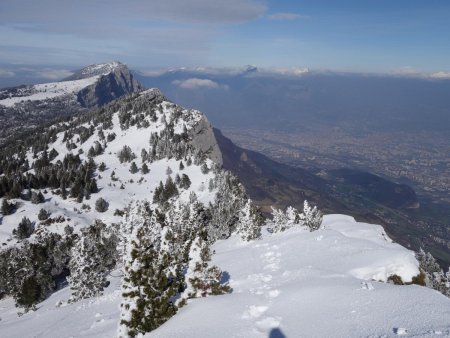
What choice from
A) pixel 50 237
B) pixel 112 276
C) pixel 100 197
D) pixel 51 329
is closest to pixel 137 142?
pixel 100 197

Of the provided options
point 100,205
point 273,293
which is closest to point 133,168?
point 100,205

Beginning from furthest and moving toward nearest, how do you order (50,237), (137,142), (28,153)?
(28,153) < (137,142) < (50,237)

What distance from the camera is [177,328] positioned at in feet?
76.1

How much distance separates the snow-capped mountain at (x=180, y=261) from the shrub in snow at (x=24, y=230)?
394 mm

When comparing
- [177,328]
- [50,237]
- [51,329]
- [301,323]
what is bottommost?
[50,237]

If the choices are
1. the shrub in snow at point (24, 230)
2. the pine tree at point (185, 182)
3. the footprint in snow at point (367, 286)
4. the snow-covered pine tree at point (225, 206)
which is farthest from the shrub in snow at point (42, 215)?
the footprint in snow at point (367, 286)

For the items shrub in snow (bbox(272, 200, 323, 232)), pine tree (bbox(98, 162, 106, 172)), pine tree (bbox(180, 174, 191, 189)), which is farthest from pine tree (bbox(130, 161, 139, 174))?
shrub in snow (bbox(272, 200, 323, 232))

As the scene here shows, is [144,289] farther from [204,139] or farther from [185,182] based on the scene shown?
[204,139]

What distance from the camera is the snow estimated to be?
67.4 feet

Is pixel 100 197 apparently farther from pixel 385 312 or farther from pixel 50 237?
pixel 385 312

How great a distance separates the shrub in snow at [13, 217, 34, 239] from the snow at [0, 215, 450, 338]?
6097 cm

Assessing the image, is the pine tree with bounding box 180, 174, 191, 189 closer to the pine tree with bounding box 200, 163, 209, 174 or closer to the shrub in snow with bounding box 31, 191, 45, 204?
the pine tree with bounding box 200, 163, 209, 174

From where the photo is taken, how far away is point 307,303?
24719 mm

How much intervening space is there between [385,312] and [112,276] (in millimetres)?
68686
